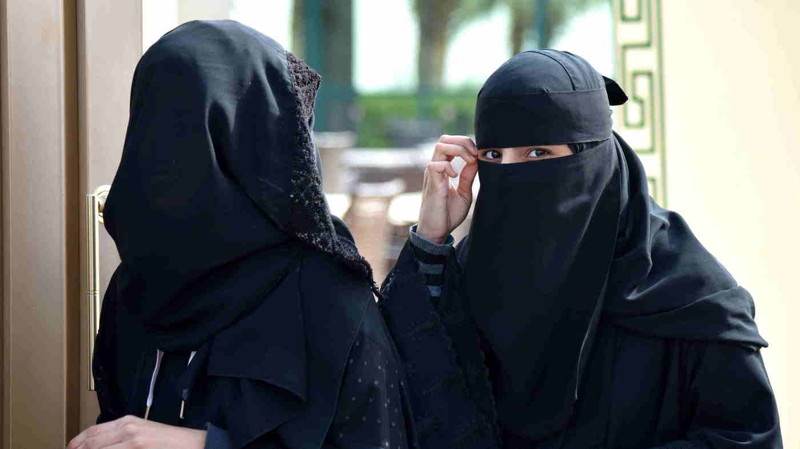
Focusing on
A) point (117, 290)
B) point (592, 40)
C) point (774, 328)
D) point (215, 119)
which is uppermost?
point (592, 40)

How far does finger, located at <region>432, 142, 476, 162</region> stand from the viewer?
156cm

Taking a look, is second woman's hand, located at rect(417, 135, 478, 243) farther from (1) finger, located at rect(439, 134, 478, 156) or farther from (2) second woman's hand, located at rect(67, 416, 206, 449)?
(2) second woman's hand, located at rect(67, 416, 206, 449)

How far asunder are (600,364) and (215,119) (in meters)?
0.67

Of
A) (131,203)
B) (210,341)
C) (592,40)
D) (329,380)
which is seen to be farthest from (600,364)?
(592,40)

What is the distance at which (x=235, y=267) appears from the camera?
1.31 meters

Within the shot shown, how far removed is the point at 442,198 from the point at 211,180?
51 cm

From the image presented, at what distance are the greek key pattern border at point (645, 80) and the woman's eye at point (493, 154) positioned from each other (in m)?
1.19

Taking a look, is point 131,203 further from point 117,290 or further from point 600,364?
point 600,364

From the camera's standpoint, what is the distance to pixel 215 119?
1.25 meters

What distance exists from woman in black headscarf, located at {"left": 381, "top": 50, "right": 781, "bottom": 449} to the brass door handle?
21.2 inches

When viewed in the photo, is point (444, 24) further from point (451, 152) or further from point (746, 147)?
point (451, 152)

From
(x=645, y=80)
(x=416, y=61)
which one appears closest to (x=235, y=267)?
(x=645, y=80)

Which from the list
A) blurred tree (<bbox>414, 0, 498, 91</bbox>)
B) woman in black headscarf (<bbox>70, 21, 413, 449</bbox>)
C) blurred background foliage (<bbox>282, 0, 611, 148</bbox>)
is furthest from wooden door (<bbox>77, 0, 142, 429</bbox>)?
blurred tree (<bbox>414, 0, 498, 91</bbox>)

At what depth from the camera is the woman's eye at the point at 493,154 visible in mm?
1520
